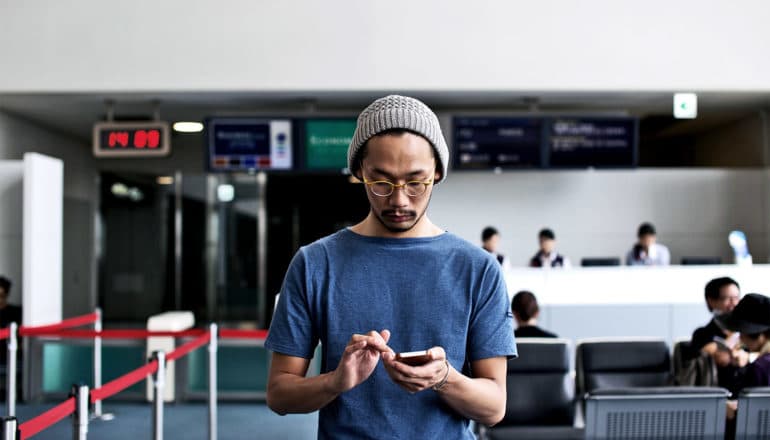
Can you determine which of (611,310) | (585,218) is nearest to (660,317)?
(611,310)

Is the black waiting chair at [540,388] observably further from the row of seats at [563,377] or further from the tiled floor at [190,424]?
the tiled floor at [190,424]

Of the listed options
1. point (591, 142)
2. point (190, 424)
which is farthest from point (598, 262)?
point (190, 424)

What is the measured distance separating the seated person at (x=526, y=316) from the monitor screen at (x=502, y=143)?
10.7ft

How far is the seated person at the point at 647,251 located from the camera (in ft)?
24.6

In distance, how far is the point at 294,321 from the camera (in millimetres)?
1174

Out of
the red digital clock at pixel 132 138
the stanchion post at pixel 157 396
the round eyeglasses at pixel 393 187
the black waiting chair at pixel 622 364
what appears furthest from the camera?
the red digital clock at pixel 132 138

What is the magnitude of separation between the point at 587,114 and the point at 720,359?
14.7 feet

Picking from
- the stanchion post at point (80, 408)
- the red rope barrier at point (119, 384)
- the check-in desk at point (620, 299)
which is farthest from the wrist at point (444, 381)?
the check-in desk at point (620, 299)

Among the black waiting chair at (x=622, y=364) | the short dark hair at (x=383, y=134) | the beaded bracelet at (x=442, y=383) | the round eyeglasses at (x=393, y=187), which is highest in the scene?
the short dark hair at (x=383, y=134)

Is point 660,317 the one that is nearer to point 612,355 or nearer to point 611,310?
point 611,310

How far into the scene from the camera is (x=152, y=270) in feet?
35.8

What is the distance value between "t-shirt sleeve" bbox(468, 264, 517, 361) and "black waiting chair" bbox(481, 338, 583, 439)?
2.62 m

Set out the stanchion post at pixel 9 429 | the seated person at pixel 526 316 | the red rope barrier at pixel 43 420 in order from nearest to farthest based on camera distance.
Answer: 1. the stanchion post at pixel 9 429
2. the red rope barrier at pixel 43 420
3. the seated person at pixel 526 316

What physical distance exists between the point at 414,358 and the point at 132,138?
22.6ft
